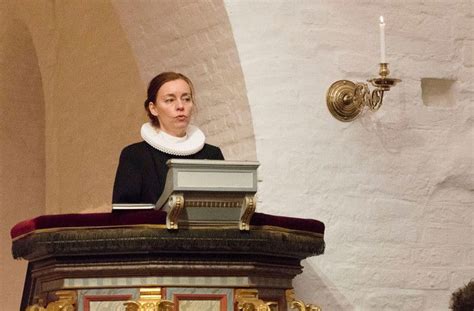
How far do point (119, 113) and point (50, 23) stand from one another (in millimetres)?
1181

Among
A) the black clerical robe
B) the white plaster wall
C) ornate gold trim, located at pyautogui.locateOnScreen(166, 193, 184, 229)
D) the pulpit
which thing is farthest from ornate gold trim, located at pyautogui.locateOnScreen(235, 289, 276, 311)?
the white plaster wall

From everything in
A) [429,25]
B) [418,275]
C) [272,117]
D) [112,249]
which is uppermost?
[429,25]

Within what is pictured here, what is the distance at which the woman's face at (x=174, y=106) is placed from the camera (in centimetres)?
549

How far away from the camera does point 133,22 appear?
7.16 meters

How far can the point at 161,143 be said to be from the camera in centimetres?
550

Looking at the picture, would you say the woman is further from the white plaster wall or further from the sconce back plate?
the sconce back plate

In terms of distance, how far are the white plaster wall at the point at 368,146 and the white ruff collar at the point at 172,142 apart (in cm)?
102

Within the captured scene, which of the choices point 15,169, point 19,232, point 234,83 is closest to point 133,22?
point 234,83

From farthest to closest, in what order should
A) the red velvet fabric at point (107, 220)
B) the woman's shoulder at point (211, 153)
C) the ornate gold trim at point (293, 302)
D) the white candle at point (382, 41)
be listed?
the white candle at point (382, 41) < the woman's shoulder at point (211, 153) < the ornate gold trim at point (293, 302) < the red velvet fabric at point (107, 220)

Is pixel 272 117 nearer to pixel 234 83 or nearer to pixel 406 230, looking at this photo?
pixel 234 83

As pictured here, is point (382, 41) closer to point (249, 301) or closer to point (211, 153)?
point (211, 153)

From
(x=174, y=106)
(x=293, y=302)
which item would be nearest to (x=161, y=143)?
(x=174, y=106)

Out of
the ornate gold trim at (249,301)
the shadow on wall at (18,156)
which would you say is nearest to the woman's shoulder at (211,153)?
the ornate gold trim at (249,301)

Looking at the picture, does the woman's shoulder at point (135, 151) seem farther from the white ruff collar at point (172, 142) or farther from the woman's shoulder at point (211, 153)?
the woman's shoulder at point (211, 153)
